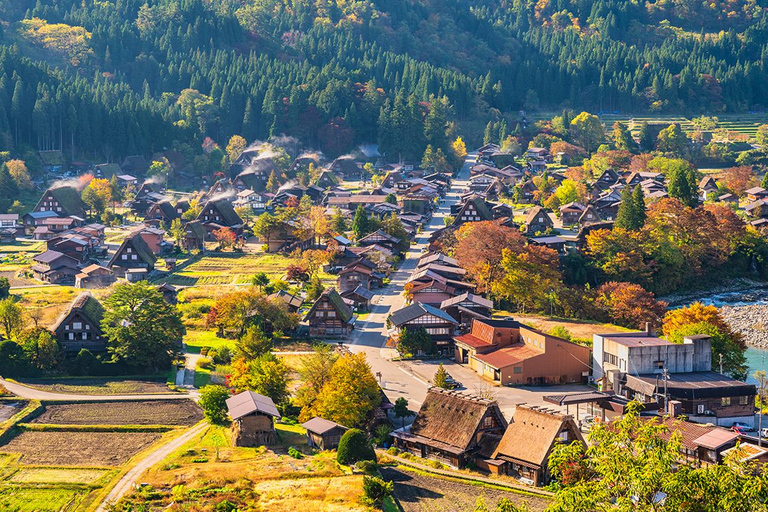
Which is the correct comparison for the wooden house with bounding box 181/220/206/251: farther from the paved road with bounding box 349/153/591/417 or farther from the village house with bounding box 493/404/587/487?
the village house with bounding box 493/404/587/487

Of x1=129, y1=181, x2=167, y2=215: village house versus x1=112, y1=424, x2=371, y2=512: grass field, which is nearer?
x1=112, y1=424, x2=371, y2=512: grass field

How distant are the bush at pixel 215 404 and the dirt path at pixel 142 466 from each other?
0.47m

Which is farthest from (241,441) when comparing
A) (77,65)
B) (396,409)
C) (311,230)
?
(77,65)

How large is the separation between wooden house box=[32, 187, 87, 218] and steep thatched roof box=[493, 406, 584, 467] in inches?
2229

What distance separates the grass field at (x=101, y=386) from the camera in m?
42.5

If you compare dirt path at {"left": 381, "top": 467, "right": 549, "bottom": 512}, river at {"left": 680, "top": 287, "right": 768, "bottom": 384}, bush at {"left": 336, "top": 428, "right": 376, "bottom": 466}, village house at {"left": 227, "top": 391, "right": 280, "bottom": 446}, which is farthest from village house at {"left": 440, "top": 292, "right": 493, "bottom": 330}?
dirt path at {"left": 381, "top": 467, "right": 549, "bottom": 512}

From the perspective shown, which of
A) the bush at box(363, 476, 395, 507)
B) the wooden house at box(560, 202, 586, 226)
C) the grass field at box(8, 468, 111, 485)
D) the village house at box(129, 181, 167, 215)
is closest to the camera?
the bush at box(363, 476, 395, 507)

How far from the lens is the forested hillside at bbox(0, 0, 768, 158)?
104188 mm

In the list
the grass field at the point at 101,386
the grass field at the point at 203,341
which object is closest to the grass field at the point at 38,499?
the grass field at the point at 101,386

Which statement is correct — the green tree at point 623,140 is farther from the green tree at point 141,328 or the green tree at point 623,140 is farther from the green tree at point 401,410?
the green tree at point 401,410

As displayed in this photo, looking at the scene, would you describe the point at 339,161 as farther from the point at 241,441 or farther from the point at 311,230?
the point at 241,441

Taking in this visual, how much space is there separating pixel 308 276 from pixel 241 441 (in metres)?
27.1

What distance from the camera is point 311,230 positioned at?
7369cm

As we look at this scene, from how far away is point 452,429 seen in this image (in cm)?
3559
